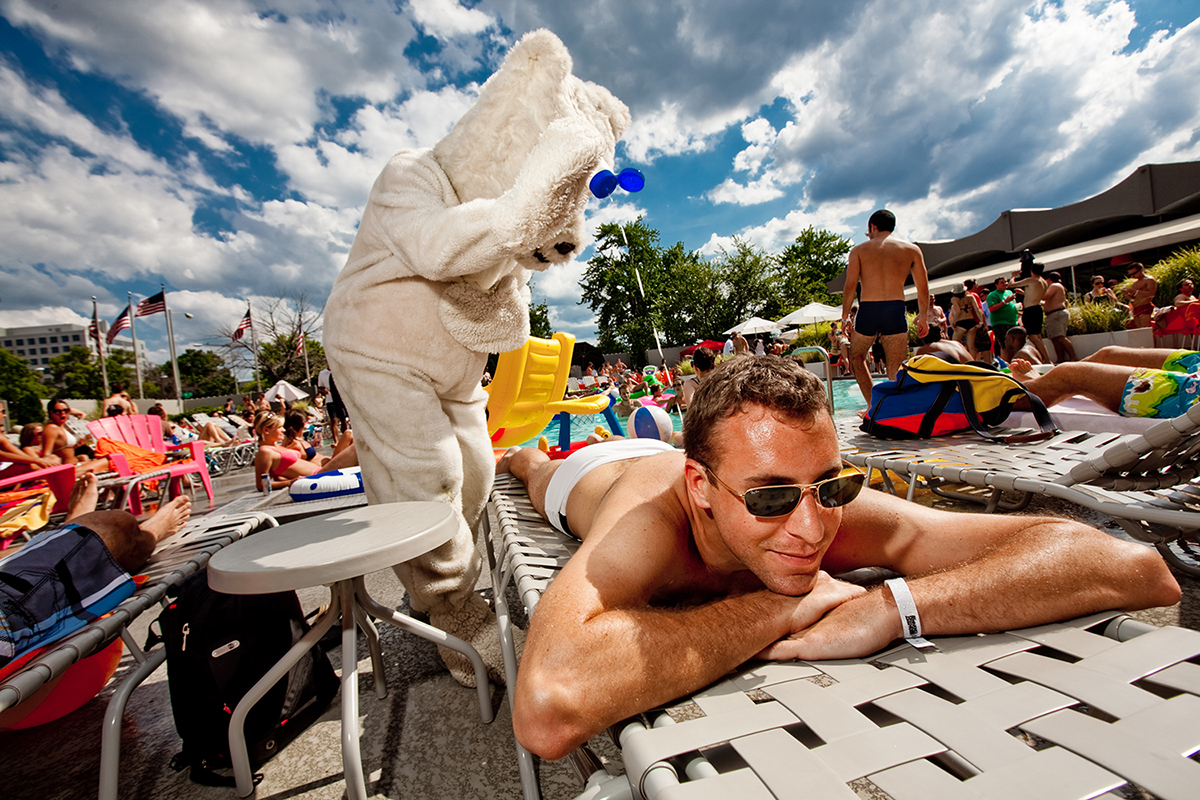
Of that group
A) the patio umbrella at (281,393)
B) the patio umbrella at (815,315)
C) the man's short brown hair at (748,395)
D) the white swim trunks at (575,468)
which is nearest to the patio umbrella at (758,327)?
the patio umbrella at (815,315)

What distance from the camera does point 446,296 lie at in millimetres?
1915

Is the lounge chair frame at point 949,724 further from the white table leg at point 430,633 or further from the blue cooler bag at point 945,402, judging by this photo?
the blue cooler bag at point 945,402

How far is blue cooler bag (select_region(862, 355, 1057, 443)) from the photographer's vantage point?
3.27m

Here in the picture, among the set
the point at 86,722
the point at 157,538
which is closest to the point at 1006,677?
the point at 86,722

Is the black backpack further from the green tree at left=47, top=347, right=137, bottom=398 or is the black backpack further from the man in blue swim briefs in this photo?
the green tree at left=47, top=347, right=137, bottom=398

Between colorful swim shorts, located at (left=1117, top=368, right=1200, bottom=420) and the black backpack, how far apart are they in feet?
15.1

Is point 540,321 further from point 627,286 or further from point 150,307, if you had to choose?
point 150,307

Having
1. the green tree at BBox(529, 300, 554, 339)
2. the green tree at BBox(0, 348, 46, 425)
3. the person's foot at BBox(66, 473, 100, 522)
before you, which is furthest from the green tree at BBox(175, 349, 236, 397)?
the person's foot at BBox(66, 473, 100, 522)

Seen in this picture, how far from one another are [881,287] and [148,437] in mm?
10079

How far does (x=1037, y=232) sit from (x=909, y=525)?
30.2m

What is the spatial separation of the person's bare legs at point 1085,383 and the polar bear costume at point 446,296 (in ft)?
11.6

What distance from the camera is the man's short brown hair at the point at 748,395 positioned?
52.5 inches

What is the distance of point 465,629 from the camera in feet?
6.64

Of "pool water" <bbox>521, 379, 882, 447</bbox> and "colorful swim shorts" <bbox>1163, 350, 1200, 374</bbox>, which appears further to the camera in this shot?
"pool water" <bbox>521, 379, 882, 447</bbox>
